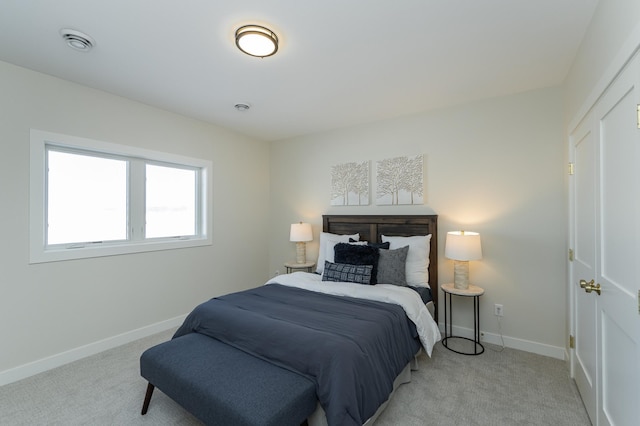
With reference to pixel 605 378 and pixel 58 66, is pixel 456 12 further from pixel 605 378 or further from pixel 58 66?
pixel 58 66

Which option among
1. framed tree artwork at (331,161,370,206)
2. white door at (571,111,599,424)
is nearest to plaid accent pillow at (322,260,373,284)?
framed tree artwork at (331,161,370,206)

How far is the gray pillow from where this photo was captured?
290 centimetres

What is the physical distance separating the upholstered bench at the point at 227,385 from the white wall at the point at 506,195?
2291 mm

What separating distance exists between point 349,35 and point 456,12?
0.67 meters

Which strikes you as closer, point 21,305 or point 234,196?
point 21,305

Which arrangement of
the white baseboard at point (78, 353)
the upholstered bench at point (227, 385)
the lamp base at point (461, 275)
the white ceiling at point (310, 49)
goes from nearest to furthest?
the upholstered bench at point (227, 385) < the white ceiling at point (310, 49) < the white baseboard at point (78, 353) < the lamp base at point (461, 275)

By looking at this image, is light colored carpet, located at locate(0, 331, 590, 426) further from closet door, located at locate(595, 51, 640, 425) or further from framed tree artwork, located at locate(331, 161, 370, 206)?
framed tree artwork, located at locate(331, 161, 370, 206)

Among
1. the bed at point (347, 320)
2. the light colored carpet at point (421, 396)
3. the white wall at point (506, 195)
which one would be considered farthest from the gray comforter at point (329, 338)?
the white wall at point (506, 195)

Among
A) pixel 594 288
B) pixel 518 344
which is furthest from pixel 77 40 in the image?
pixel 518 344

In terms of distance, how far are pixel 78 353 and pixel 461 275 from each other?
3.77 m

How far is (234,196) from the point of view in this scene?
4199 mm

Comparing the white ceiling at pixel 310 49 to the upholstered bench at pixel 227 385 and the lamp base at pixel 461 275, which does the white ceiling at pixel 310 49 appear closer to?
the lamp base at pixel 461 275

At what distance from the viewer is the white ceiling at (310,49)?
1718 mm

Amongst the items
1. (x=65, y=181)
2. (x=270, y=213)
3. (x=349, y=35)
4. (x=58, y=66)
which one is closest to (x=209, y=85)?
(x=58, y=66)
